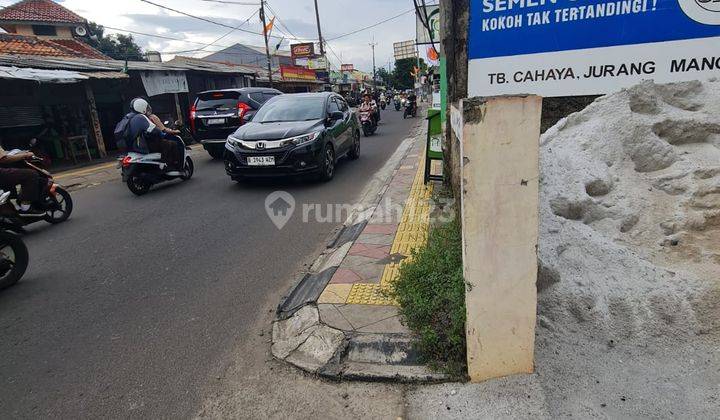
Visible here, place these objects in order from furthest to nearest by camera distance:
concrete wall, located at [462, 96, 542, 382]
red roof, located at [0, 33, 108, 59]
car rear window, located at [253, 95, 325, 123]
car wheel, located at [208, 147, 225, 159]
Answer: red roof, located at [0, 33, 108, 59], car wheel, located at [208, 147, 225, 159], car rear window, located at [253, 95, 325, 123], concrete wall, located at [462, 96, 542, 382]

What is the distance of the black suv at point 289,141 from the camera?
290 inches

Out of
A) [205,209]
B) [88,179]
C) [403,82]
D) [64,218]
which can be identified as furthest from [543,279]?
[403,82]

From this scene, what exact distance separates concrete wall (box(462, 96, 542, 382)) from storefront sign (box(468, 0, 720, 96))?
3209mm

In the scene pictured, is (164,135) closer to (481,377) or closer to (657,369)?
(481,377)

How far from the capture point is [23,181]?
5.77 meters

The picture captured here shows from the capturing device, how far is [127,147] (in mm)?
8062

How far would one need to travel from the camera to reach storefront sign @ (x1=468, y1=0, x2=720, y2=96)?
434cm

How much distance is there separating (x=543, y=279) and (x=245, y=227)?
391cm

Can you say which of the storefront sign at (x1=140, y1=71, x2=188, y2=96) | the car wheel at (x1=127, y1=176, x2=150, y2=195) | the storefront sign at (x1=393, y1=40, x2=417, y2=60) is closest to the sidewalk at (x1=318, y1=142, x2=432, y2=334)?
the car wheel at (x1=127, y1=176, x2=150, y2=195)

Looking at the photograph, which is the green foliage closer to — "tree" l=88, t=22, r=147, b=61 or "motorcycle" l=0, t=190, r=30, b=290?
"motorcycle" l=0, t=190, r=30, b=290

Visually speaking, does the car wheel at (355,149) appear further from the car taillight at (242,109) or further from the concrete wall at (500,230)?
A: the concrete wall at (500,230)

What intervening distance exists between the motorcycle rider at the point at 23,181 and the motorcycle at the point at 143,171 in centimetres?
190

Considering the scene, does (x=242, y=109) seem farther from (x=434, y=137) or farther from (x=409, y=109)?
(x=409, y=109)

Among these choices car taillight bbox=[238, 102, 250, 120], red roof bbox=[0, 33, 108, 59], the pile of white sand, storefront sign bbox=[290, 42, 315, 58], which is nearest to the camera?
the pile of white sand
